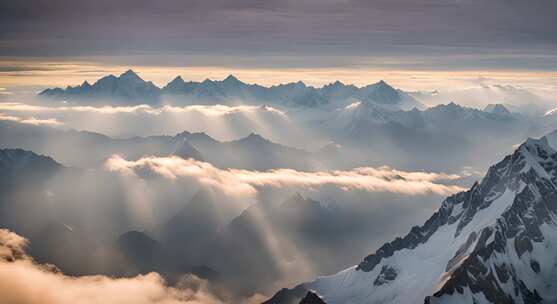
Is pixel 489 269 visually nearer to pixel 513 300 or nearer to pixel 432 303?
pixel 513 300

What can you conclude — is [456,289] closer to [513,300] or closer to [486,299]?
[486,299]

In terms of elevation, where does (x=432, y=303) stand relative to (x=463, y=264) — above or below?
below

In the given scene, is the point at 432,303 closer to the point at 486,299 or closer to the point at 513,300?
the point at 486,299

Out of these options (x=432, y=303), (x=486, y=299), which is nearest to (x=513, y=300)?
(x=486, y=299)

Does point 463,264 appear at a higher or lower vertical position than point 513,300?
higher

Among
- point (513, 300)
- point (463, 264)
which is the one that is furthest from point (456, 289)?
point (513, 300)
